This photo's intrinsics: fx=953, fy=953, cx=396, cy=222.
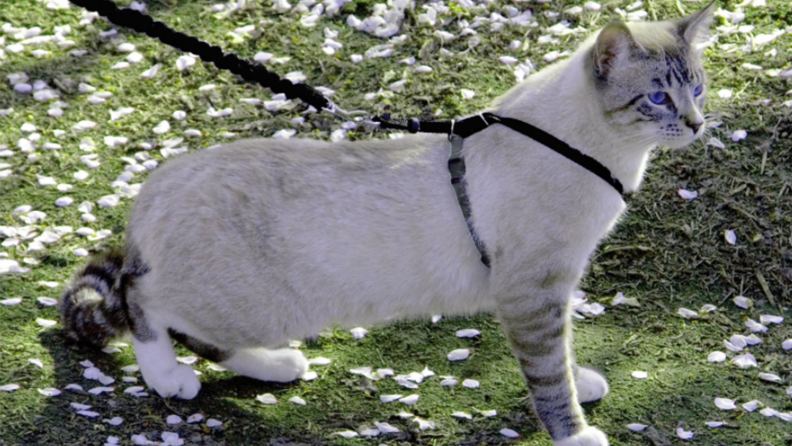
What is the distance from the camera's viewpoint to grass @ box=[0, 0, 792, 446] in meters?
3.61

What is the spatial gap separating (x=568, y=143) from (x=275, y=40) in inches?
118

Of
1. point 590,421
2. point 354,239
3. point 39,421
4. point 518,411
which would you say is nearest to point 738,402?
point 590,421

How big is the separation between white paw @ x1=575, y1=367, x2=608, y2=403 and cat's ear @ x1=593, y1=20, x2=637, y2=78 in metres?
1.20

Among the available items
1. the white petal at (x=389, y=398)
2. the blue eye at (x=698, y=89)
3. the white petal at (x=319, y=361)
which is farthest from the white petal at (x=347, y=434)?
the blue eye at (x=698, y=89)

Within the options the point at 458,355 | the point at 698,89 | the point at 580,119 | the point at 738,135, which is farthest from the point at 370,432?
the point at 738,135

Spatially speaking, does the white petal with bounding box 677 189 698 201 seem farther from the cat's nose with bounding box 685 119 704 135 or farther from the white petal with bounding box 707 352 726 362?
the cat's nose with bounding box 685 119 704 135

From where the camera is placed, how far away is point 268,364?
12.4 feet

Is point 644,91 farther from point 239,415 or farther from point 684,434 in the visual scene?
point 239,415

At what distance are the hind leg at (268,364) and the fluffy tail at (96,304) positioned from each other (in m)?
0.45

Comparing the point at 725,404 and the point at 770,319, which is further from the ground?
the point at 770,319

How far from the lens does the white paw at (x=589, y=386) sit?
3732mm

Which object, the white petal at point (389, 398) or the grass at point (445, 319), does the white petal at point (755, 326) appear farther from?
the white petal at point (389, 398)

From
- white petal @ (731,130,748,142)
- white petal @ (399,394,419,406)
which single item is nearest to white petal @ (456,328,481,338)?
white petal @ (399,394,419,406)

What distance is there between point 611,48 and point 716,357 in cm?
148
